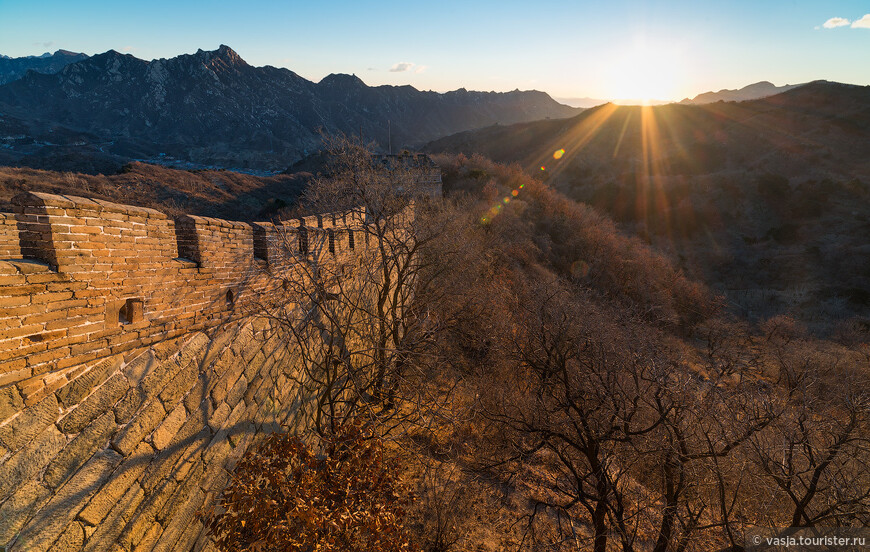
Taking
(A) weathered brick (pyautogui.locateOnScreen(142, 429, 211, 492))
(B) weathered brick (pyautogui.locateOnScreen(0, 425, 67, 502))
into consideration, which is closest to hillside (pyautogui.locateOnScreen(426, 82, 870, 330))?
(A) weathered brick (pyautogui.locateOnScreen(142, 429, 211, 492))

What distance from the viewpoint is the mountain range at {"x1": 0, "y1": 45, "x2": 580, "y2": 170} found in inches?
2044

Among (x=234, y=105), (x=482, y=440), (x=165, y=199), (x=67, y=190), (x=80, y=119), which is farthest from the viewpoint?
(x=234, y=105)

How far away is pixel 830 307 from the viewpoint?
1988 centimetres

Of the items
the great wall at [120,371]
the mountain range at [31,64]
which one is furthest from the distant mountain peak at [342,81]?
the great wall at [120,371]

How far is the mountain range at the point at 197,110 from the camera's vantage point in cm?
5191

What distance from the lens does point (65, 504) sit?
7.38 feet

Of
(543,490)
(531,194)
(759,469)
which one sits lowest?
(543,490)

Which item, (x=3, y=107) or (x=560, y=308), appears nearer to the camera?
(x=560, y=308)

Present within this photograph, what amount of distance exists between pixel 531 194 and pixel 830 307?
16.4 m

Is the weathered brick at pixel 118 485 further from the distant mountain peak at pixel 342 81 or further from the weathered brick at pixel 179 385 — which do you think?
the distant mountain peak at pixel 342 81

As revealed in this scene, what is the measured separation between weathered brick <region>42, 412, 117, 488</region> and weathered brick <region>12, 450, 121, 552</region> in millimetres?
52

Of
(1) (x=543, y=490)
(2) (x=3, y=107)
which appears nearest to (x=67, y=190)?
(1) (x=543, y=490)

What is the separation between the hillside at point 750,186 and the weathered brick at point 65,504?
24.6m

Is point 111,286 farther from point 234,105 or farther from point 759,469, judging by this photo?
point 234,105
